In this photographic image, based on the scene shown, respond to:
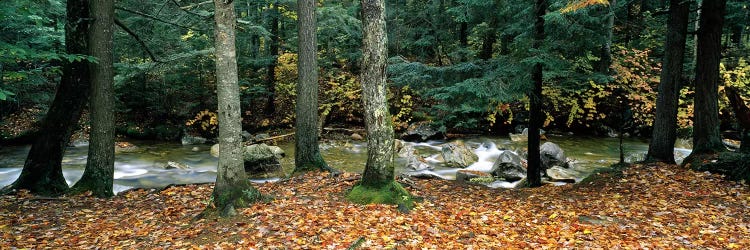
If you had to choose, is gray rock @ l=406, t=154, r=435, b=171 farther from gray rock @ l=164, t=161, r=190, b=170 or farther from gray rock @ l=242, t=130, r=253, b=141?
gray rock @ l=242, t=130, r=253, b=141

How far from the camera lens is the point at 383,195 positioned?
281 inches

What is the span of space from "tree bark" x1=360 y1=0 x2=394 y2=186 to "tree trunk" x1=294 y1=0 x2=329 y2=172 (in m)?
3.34

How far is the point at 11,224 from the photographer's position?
6.88 metres

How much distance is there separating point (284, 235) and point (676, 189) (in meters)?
7.45

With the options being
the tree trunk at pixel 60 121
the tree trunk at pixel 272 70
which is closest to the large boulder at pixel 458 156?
the tree trunk at pixel 272 70

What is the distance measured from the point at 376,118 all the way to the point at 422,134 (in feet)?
42.9

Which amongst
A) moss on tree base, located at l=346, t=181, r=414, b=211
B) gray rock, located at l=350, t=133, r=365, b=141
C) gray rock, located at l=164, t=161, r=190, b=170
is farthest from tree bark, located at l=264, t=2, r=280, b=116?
moss on tree base, located at l=346, t=181, r=414, b=211

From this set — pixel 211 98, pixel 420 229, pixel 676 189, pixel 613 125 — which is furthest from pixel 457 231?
pixel 211 98

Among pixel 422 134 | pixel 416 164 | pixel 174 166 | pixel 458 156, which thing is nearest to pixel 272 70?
pixel 422 134

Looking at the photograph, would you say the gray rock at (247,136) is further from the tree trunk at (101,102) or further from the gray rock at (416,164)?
the tree trunk at (101,102)

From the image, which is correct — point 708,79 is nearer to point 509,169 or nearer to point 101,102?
point 509,169

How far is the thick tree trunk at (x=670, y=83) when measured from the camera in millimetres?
9656

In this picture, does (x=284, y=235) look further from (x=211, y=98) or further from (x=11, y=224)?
Answer: (x=211, y=98)

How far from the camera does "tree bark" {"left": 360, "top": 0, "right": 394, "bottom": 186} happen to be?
21.9 feet
